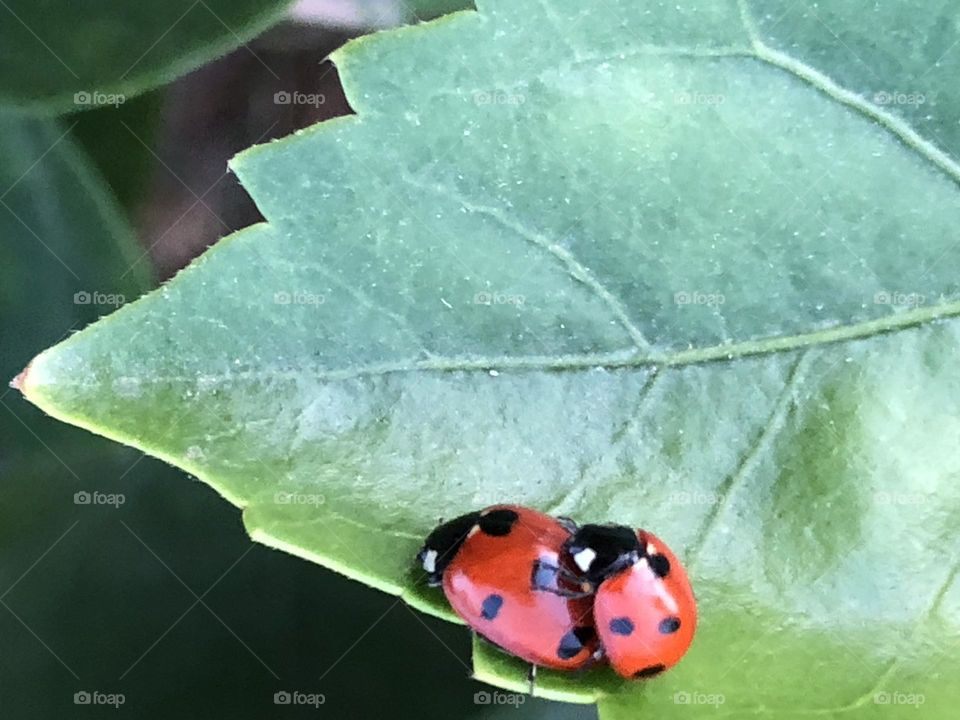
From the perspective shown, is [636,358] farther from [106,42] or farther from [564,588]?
[106,42]

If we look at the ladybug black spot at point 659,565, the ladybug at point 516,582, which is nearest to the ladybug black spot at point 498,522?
the ladybug at point 516,582

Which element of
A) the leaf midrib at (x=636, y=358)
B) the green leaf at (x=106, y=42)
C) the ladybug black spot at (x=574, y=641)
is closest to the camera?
the leaf midrib at (x=636, y=358)

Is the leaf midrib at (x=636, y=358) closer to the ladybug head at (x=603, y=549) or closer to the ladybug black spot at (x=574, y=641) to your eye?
the ladybug head at (x=603, y=549)

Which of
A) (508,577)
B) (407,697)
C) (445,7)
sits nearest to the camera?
(508,577)

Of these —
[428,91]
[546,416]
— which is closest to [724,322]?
[546,416]

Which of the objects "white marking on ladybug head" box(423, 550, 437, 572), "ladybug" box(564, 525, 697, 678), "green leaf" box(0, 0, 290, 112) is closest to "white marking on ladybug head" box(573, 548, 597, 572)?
"ladybug" box(564, 525, 697, 678)

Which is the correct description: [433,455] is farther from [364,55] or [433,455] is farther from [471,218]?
[364,55]

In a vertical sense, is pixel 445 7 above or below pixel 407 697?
above
